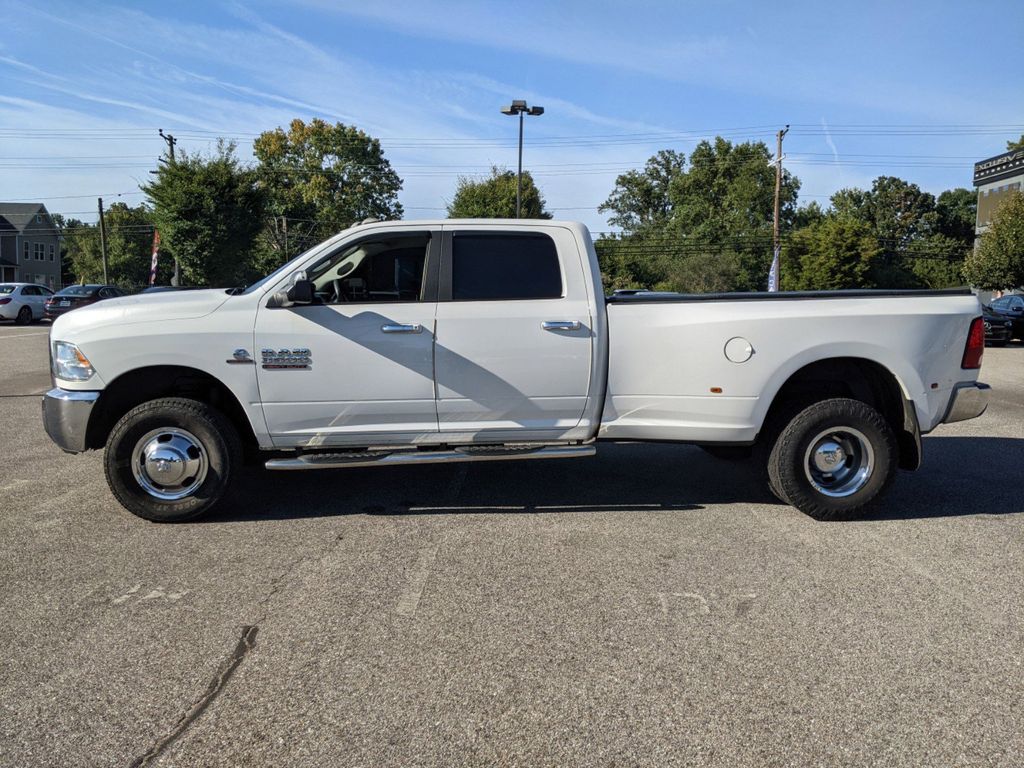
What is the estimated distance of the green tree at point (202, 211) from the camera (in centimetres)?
3716

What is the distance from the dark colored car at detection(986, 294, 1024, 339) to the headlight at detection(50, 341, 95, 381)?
2392 cm

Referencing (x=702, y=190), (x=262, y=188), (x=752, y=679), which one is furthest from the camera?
(x=702, y=190)

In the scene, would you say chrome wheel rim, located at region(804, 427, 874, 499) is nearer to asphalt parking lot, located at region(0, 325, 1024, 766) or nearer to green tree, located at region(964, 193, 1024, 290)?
asphalt parking lot, located at region(0, 325, 1024, 766)

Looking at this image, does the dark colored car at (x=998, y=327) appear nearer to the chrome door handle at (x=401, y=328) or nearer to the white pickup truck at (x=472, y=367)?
the white pickup truck at (x=472, y=367)

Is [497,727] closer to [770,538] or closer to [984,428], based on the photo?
[770,538]

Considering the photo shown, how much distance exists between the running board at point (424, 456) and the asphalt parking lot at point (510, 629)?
1.44 ft

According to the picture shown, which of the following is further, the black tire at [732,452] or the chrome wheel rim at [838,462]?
the black tire at [732,452]

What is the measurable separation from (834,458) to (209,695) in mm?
4166

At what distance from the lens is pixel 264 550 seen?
4.67 metres

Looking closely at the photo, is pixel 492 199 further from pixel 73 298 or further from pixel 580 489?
pixel 580 489

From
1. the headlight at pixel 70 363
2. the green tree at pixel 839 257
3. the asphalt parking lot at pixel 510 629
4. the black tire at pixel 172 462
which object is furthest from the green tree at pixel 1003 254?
the headlight at pixel 70 363

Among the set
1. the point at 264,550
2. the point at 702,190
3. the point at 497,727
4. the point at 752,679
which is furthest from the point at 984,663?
the point at 702,190

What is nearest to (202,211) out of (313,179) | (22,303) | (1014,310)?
(22,303)

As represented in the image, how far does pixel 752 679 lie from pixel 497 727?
1.09 m
